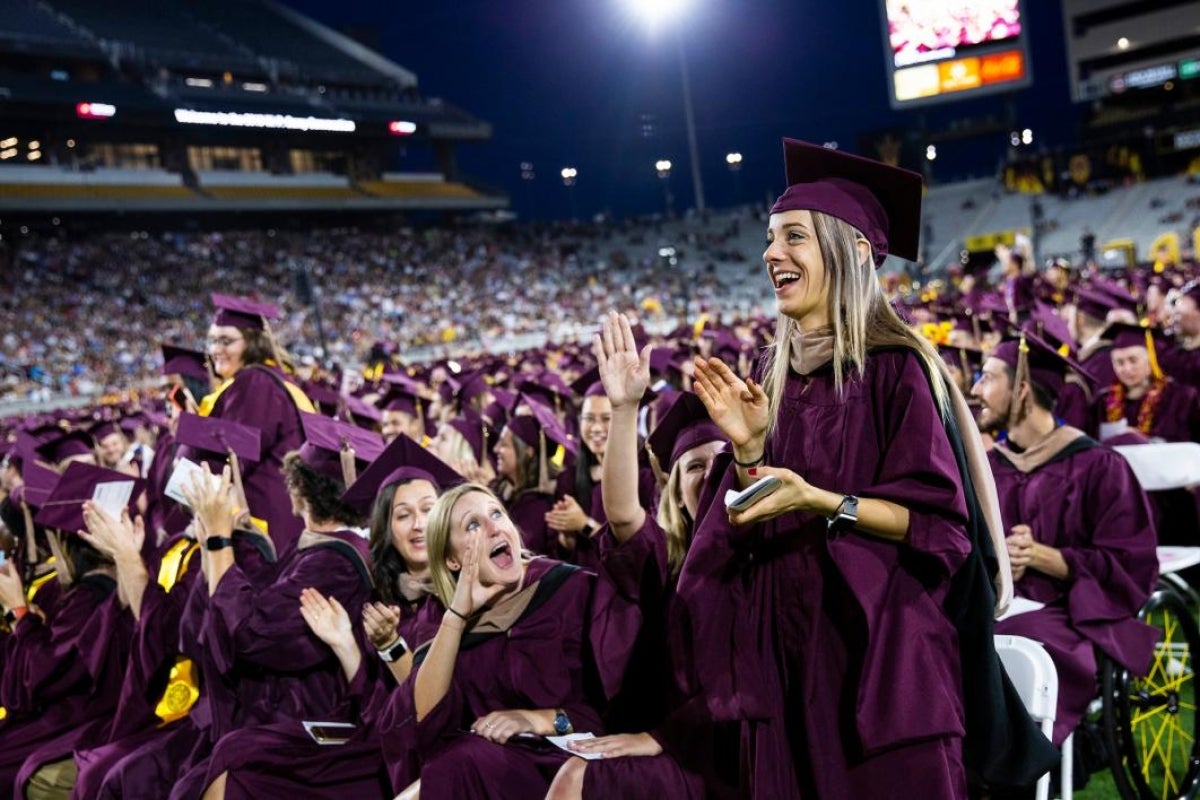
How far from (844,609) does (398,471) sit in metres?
1.99

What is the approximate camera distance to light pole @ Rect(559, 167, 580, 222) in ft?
245

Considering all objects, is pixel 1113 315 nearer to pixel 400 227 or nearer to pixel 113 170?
pixel 113 170

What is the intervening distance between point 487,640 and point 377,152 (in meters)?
47.2

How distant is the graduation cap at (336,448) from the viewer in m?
4.12

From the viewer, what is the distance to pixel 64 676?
4.46 metres

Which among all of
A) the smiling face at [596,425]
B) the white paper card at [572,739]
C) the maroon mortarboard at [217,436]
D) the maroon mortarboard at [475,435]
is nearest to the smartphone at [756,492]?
the white paper card at [572,739]

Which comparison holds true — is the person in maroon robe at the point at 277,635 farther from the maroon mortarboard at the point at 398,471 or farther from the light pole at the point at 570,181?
the light pole at the point at 570,181

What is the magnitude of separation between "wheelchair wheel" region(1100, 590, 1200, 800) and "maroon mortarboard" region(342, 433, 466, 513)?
7.39ft

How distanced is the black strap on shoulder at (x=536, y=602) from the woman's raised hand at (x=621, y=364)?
78 centimetres

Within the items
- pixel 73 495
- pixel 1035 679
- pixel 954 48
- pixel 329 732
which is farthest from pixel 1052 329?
pixel 954 48

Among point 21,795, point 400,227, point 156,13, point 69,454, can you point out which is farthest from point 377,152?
point 21,795

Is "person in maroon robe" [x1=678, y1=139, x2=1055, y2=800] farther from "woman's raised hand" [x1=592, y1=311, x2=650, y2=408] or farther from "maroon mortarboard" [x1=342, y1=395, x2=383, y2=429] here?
"maroon mortarboard" [x1=342, y1=395, x2=383, y2=429]

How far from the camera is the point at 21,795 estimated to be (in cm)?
434

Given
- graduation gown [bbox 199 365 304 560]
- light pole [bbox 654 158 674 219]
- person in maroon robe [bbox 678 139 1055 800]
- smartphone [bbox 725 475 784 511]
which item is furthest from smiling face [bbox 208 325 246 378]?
light pole [bbox 654 158 674 219]
